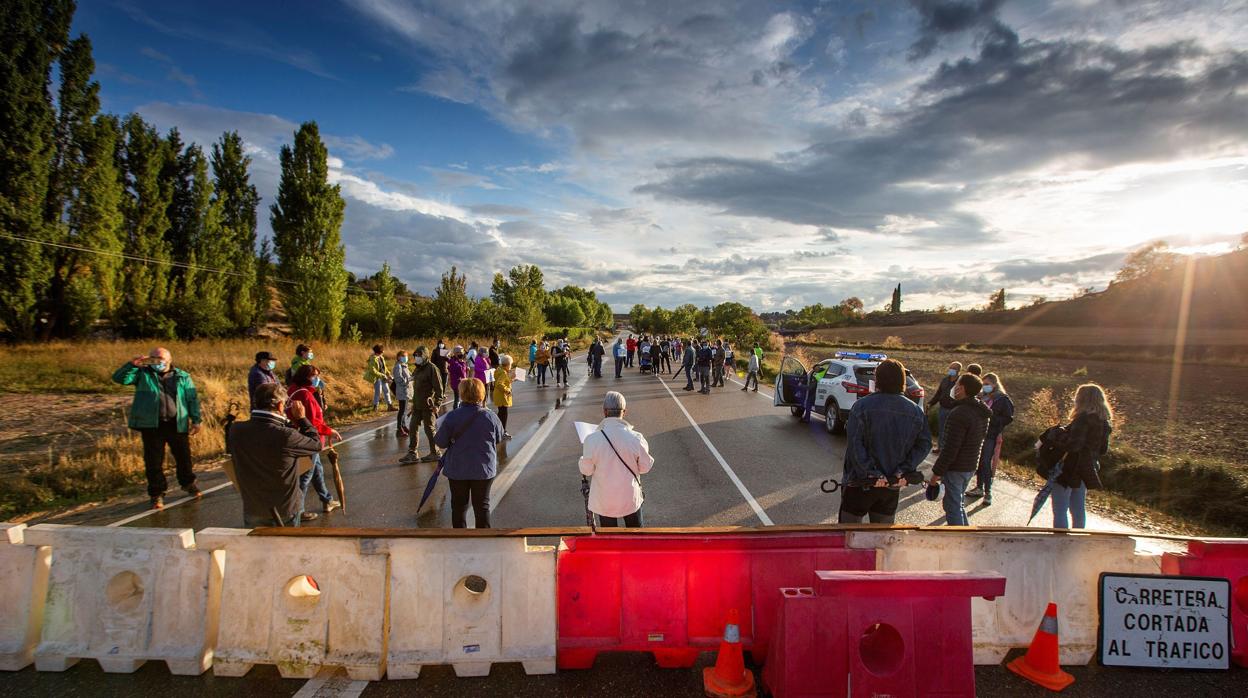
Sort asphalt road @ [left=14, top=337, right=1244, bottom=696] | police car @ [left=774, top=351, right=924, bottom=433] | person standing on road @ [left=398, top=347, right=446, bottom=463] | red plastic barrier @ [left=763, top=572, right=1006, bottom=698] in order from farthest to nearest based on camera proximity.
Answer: police car @ [left=774, top=351, right=924, bottom=433], person standing on road @ [left=398, top=347, right=446, bottom=463], asphalt road @ [left=14, top=337, right=1244, bottom=696], red plastic barrier @ [left=763, top=572, right=1006, bottom=698]

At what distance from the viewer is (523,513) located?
20.8 ft

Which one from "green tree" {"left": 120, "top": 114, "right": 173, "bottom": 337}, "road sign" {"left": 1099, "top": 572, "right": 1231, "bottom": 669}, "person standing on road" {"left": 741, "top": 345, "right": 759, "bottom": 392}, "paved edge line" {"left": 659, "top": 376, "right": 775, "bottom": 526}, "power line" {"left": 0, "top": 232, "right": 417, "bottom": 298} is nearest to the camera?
"road sign" {"left": 1099, "top": 572, "right": 1231, "bottom": 669}

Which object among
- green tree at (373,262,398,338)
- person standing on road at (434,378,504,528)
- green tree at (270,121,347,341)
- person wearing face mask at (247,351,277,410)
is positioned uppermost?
green tree at (270,121,347,341)

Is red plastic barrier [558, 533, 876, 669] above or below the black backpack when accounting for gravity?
below

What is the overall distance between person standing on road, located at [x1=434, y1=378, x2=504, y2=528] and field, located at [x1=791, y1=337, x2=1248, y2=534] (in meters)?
8.23

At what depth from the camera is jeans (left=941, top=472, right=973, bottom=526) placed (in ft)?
17.6

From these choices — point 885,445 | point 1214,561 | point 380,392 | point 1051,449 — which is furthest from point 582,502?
point 380,392

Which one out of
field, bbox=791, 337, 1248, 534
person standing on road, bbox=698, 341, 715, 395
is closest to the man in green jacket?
field, bbox=791, 337, 1248, 534

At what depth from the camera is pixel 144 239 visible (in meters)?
29.7

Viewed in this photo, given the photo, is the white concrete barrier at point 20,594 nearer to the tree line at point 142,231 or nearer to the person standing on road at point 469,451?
the person standing on road at point 469,451

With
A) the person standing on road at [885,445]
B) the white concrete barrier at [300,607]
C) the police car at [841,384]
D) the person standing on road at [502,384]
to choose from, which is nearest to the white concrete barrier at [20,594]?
the white concrete barrier at [300,607]

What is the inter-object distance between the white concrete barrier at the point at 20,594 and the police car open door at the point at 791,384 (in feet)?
41.1

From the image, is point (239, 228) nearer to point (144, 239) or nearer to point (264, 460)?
point (144, 239)

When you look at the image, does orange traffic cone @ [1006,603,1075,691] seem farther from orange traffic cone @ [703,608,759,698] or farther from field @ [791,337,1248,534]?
field @ [791,337,1248,534]
